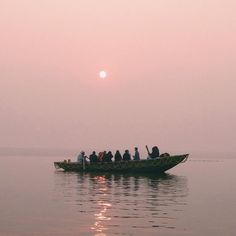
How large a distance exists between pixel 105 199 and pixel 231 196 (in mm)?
9569

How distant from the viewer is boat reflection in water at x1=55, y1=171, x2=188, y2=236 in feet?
66.8

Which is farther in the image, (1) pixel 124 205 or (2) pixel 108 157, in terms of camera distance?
(2) pixel 108 157

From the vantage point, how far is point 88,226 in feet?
66.9

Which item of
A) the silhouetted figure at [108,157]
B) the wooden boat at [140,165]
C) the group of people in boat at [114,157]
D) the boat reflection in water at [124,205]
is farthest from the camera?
the silhouetted figure at [108,157]

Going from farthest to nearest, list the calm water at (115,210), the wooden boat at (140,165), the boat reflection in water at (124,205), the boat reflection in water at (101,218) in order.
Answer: the wooden boat at (140,165)
the boat reflection in water at (124,205)
the calm water at (115,210)
the boat reflection in water at (101,218)

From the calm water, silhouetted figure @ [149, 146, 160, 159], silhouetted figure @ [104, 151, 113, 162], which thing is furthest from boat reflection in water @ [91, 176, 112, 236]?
silhouetted figure @ [104, 151, 113, 162]

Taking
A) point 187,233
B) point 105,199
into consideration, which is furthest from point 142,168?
point 187,233

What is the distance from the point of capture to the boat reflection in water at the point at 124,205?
2036 cm

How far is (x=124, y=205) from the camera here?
26859 mm

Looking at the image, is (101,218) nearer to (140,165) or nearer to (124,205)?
(124,205)

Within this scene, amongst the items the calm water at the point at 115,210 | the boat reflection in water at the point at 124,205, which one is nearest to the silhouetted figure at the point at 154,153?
the boat reflection in water at the point at 124,205

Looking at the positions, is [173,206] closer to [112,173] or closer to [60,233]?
[60,233]

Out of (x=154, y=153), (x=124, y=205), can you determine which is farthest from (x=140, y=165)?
(x=124, y=205)

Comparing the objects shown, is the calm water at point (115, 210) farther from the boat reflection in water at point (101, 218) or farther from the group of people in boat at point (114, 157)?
the group of people in boat at point (114, 157)
